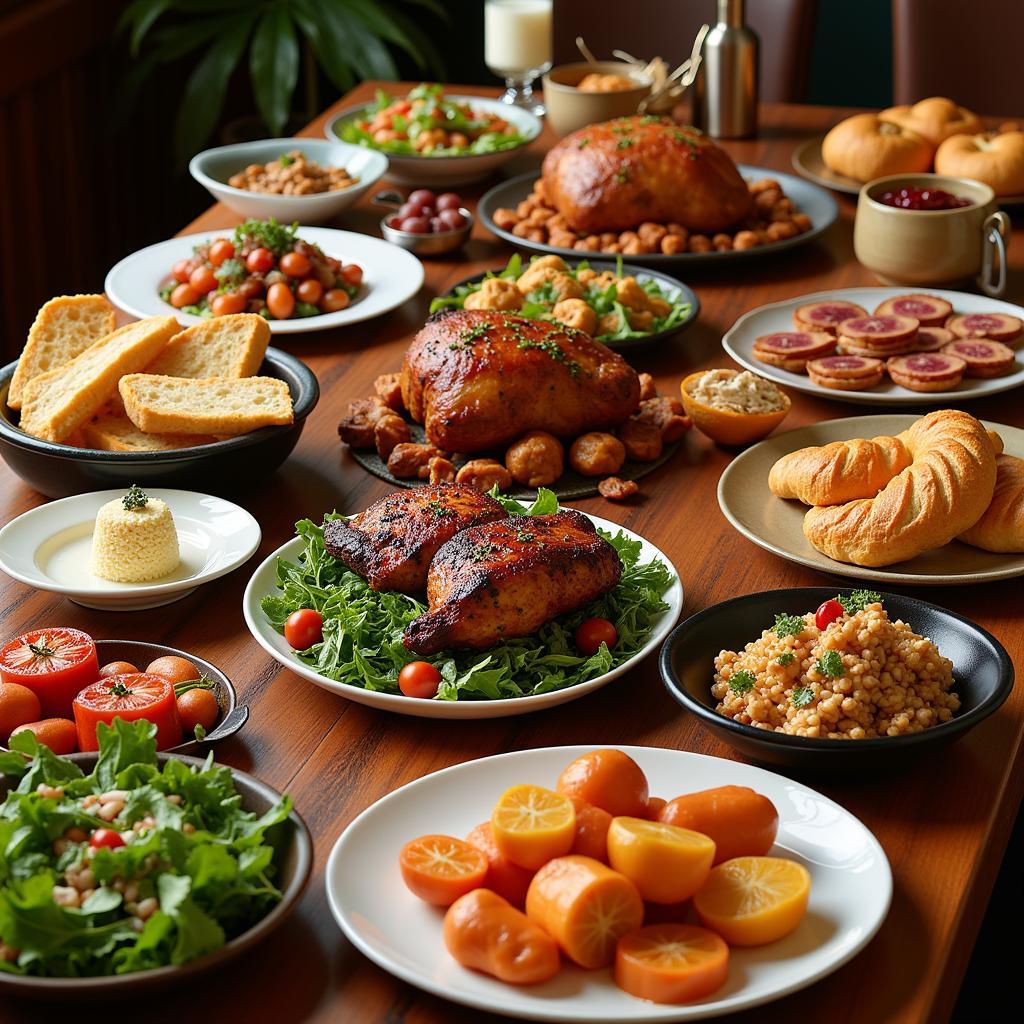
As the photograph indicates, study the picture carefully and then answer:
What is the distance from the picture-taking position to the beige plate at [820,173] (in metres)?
3.02

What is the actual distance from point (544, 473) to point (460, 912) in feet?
3.22

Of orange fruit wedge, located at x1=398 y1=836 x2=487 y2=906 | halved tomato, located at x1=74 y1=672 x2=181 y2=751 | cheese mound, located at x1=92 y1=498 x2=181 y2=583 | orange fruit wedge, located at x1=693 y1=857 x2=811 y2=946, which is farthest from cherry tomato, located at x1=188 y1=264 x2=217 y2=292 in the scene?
orange fruit wedge, located at x1=693 y1=857 x2=811 y2=946

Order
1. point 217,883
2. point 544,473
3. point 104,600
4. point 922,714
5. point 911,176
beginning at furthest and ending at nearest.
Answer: point 911,176 → point 544,473 → point 104,600 → point 922,714 → point 217,883

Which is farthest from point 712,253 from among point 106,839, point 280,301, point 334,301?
point 106,839

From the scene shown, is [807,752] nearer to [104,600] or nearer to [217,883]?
[217,883]

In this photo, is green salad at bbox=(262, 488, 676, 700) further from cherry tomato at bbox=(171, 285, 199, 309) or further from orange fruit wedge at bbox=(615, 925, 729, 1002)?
cherry tomato at bbox=(171, 285, 199, 309)

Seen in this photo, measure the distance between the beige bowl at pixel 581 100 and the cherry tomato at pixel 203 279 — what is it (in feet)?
3.88

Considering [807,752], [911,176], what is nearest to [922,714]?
[807,752]

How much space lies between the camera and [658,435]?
84.2 inches

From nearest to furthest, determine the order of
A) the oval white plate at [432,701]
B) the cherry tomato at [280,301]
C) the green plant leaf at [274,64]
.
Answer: the oval white plate at [432,701] → the cherry tomato at [280,301] → the green plant leaf at [274,64]

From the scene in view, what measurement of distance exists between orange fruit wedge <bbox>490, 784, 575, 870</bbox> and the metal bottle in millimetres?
2607

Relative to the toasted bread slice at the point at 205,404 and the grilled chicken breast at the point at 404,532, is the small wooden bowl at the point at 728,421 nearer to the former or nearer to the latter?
the grilled chicken breast at the point at 404,532

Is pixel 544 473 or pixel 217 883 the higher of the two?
pixel 217 883

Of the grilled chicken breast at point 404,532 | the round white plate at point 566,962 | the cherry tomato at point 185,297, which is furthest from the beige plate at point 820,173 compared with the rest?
the round white plate at point 566,962
